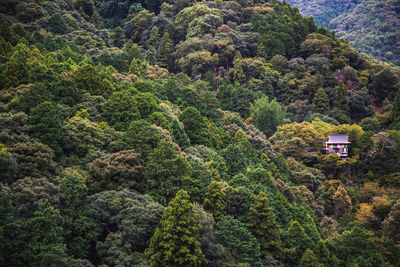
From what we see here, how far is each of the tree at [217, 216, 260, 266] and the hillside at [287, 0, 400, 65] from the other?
101m

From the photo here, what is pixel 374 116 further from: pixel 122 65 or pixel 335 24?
pixel 335 24

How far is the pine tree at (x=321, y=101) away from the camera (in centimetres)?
7212

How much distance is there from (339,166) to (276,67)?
1193 inches

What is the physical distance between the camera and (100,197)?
2927 cm

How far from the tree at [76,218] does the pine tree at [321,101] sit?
5219cm

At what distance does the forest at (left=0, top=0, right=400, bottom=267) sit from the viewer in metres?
27.1

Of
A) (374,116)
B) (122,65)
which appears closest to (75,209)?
(122,65)

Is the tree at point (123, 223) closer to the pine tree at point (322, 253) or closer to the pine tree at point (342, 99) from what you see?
the pine tree at point (322, 253)

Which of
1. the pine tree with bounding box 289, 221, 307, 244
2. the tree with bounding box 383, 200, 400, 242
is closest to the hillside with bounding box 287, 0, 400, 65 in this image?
the tree with bounding box 383, 200, 400, 242

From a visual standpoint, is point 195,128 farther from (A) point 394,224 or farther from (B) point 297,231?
(A) point 394,224

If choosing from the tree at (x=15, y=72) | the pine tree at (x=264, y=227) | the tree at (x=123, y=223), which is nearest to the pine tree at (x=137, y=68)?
the tree at (x=15, y=72)

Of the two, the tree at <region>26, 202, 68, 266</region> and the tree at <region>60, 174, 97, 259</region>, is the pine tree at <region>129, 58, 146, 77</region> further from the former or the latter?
the tree at <region>26, 202, 68, 266</region>

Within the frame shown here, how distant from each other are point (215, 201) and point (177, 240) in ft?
23.2

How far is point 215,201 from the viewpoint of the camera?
109ft
